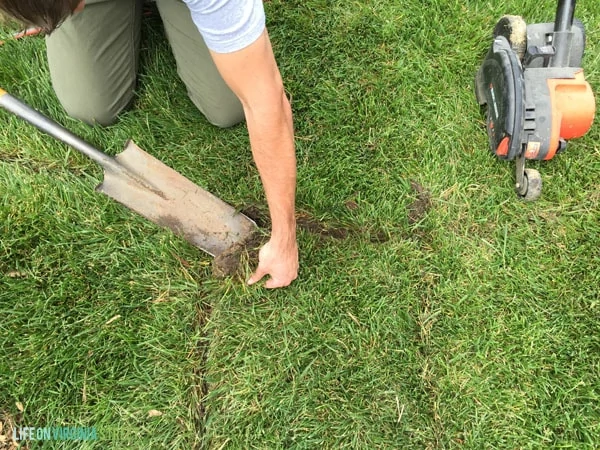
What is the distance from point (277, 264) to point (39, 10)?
3.46ft

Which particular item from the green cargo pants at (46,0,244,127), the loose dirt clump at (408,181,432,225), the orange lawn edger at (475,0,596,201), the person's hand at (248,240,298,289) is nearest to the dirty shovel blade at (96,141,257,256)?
the person's hand at (248,240,298,289)

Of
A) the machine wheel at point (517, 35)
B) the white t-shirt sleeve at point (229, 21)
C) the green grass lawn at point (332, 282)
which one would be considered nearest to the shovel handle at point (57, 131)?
the green grass lawn at point (332, 282)

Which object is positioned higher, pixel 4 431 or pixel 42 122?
pixel 42 122

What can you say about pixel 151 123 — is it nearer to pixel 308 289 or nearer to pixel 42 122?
pixel 42 122

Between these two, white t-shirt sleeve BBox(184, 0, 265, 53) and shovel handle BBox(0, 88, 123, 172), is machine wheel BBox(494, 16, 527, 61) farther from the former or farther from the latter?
shovel handle BBox(0, 88, 123, 172)

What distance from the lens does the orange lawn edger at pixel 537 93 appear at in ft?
6.52

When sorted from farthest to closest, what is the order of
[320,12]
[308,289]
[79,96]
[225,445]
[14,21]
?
[320,12] → [79,96] → [308,289] → [225,445] → [14,21]

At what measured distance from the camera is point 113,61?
227 cm

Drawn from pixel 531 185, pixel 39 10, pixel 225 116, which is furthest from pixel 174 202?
pixel 531 185

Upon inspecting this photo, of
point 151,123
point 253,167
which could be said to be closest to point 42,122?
point 151,123

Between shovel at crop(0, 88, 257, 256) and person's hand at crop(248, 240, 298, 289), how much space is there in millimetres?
208

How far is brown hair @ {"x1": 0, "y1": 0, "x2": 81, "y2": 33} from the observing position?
1.30 meters

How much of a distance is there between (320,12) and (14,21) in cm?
148

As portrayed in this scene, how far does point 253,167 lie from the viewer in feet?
7.41
